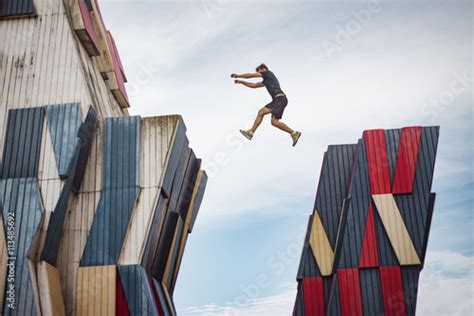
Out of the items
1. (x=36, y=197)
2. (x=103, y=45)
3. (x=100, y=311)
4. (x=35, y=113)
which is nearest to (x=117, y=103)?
(x=103, y=45)

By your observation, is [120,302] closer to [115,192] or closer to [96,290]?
[96,290]

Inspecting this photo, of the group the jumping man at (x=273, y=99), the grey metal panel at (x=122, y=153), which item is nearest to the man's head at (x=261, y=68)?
the jumping man at (x=273, y=99)

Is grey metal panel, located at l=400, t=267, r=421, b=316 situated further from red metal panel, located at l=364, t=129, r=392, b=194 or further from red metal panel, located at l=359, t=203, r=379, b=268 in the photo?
red metal panel, located at l=364, t=129, r=392, b=194

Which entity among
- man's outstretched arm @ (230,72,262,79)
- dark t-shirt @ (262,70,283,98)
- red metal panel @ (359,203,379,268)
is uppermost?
man's outstretched arm @ (230,72,262,79)

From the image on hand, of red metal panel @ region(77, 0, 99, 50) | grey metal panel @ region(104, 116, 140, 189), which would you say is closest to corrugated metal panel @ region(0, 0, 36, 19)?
red metal panel @ region(77, 0, 99, 50)

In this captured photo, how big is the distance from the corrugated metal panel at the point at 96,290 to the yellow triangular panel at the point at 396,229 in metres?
11.0

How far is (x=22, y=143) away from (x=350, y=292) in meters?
13.5

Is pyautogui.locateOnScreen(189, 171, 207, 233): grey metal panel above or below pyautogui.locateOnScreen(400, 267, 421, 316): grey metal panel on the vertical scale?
above

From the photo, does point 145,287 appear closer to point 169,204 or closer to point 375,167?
point 169,204

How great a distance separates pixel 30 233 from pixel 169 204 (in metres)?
5.27

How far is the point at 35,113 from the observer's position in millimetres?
22016

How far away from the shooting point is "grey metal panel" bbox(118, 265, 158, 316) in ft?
66.5

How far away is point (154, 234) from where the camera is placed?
21.9m

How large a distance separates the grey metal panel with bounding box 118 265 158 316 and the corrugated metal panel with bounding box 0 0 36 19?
34.9 feet
